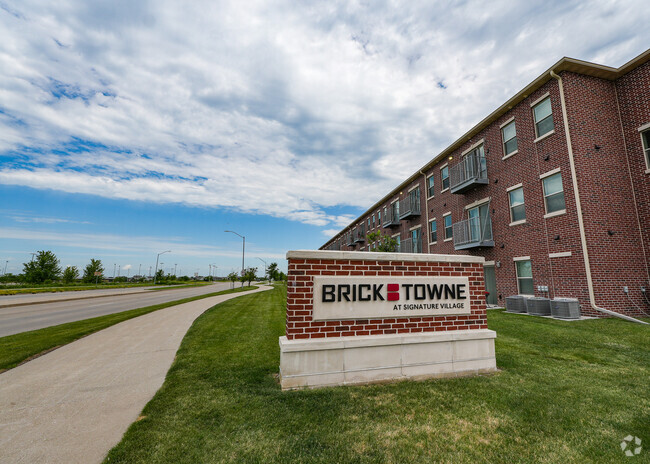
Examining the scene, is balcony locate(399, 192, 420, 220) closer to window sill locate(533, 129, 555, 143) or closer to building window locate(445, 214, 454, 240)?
building window locate(445, 214, 454, 240)

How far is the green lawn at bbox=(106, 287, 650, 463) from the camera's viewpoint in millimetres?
2779

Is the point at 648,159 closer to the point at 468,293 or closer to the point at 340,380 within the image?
the point at 468,293

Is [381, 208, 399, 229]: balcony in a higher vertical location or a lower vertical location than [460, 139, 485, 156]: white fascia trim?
lower

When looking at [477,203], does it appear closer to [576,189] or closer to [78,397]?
[576,189]

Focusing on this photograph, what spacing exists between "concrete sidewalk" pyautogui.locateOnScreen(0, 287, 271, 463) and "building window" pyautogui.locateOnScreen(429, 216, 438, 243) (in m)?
18.4

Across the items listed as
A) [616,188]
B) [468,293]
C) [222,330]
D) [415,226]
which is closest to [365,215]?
[415,226]

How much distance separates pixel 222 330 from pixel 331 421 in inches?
264

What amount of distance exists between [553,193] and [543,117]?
3.53 metres

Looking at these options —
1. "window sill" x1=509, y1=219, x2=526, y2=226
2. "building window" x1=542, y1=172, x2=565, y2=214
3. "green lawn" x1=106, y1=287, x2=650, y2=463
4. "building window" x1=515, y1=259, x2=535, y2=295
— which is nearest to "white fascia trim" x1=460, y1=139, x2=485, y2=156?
"building window" x1=542, y1=172, x2=565, y2=214

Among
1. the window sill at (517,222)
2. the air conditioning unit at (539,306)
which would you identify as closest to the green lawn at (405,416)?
the air conditioning unit at (539,306)

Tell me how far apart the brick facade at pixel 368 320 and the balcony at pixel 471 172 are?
496 inches

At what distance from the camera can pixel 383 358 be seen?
465cm

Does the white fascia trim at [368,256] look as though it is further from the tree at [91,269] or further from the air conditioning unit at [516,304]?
the tree at [91,269]

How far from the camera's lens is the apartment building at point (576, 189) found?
36.6ft
